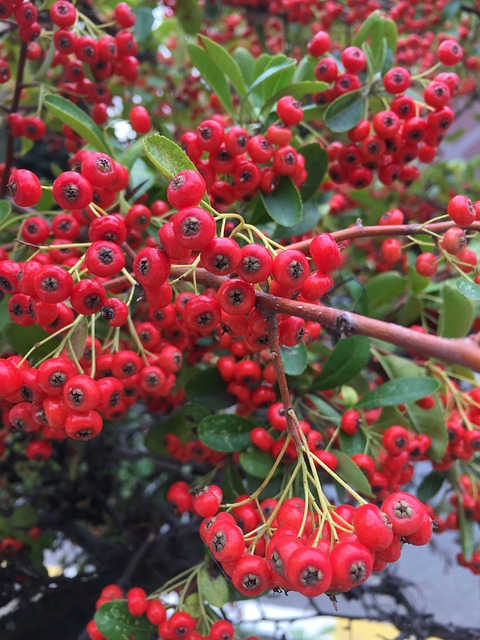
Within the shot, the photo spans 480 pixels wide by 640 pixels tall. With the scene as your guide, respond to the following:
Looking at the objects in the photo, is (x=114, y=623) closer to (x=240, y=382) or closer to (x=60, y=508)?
(x=240, y=382)

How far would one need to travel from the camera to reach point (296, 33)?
2990 mm

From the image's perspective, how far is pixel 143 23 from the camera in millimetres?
2059

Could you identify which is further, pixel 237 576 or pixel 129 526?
pixel 129 526

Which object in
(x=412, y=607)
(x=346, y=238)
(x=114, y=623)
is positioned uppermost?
(x=346, y=238)

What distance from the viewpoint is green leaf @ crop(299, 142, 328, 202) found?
4.68 ft

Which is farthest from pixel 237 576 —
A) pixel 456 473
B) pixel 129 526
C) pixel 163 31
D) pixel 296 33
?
pixel 163 31

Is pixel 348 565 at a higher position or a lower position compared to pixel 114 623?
higher

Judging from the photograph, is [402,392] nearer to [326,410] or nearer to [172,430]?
[326,410]

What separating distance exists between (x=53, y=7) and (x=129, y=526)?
1759 millimetres

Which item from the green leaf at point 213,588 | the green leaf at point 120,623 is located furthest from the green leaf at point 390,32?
the green leaf at point 120,623

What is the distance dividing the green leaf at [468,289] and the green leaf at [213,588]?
84 cm

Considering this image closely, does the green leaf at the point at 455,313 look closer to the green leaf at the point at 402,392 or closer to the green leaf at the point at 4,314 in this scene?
the green leaf at the point at 402,392

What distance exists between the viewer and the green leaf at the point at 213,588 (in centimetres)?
118

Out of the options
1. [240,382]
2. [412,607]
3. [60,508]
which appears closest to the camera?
[240,382]
